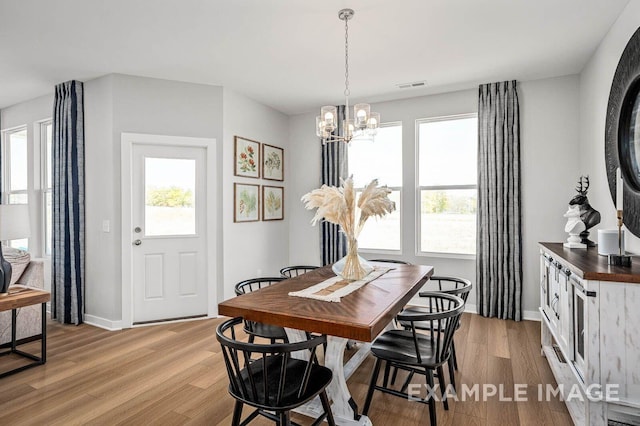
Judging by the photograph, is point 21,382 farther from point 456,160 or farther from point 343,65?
point 456,160

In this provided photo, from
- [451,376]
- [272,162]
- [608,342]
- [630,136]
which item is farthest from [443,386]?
[272,162]

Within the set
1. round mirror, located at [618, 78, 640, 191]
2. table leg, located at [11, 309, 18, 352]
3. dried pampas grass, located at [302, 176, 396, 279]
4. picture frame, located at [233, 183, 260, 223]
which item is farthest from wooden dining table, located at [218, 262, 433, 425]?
table leg, located at [11, 309, 18, 352]

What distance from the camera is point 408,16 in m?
2.70

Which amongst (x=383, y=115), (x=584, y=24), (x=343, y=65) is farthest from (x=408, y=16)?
(x=383, y=115)

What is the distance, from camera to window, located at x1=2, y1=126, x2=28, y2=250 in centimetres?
512

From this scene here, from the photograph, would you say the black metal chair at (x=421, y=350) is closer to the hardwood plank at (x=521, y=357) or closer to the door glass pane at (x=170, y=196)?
the hardwood plank at (x=521, y=357)

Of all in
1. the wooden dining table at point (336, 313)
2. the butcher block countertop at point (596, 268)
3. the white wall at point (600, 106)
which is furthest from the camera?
the white wall at point (600, 106)

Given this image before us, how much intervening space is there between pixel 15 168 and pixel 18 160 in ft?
0.46

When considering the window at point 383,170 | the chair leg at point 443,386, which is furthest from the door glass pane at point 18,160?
the chair leg at point 443,386

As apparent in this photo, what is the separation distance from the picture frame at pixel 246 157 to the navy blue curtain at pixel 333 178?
0.98 metres

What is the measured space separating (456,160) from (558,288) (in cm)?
229

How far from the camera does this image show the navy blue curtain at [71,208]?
13.3 feet

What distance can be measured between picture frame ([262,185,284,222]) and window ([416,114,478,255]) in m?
2.05

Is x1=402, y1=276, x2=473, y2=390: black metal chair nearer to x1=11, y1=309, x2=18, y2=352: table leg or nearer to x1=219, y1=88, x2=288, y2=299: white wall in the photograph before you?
x1=219, y1=88, x2=288, y2=299: white wall
